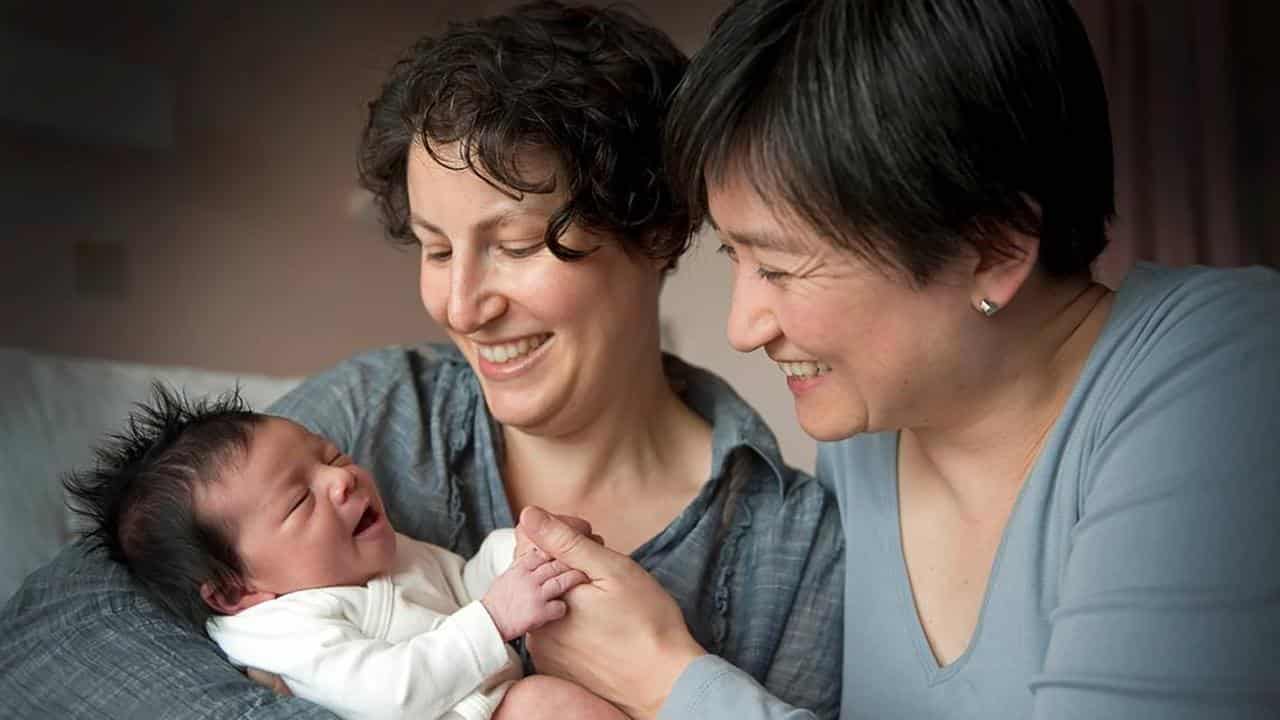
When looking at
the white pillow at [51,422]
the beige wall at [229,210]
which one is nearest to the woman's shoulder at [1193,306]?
the white pillow at [51,422]

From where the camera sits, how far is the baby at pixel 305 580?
1418 millimetres

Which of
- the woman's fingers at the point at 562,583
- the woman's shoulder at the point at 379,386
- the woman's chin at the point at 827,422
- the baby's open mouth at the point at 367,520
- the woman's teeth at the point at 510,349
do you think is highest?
the woman's teeth at the point at 510,349

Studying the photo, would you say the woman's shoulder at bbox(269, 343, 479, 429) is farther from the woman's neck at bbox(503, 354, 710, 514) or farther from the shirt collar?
the shirt collar

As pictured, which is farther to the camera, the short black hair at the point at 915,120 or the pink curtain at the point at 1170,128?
the pink curtain at the point at 1170,128

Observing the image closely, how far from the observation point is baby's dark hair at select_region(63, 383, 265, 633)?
147 cm

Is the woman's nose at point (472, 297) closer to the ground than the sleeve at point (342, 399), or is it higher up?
higher up

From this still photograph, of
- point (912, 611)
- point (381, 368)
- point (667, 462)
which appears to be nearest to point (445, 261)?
point (381, 368)

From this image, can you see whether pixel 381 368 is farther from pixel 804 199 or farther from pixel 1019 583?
pixel 1019 583

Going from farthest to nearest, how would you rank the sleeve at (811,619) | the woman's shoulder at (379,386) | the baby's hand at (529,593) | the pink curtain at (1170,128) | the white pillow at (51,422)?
1. the pink curtain at (1170,128)
2. the white pillow at (51,422)
3. the woman's shoulder at (379,386)
4. the sleeve at (811,619)
5. the baby's hand at (529,593)

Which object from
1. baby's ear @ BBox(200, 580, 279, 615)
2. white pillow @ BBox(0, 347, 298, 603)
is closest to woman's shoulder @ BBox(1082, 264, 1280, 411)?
baby's ear @ BBox(200, 580, 279, 615)

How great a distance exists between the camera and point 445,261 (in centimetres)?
164

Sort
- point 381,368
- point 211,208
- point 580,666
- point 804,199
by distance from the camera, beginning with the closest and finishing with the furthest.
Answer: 1. point 804,199
2. point 580,666
3. point 381,368
4. point 211,208

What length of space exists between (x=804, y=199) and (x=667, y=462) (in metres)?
0.69

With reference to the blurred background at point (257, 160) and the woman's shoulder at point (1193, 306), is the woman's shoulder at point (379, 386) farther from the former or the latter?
the blurred background at point (257, 160)
